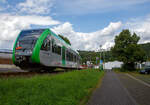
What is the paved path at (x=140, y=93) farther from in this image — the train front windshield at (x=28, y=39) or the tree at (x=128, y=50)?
the tree at (x=128, y=50)

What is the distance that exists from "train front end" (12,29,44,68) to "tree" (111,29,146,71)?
3694cm

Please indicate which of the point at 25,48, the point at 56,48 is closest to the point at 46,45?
the point at 25,48

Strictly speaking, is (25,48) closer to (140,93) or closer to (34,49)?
(34,49)

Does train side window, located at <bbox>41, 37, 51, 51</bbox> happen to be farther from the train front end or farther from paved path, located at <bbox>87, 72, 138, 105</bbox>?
paved path, located at <bbox>87, 72, 138, 105</bbox>

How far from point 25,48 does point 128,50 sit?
126 feet

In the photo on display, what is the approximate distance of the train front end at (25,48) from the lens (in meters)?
12.9

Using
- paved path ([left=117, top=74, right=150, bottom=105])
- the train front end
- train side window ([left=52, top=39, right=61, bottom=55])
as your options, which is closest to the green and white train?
the train front end

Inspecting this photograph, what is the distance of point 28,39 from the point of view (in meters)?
13.6

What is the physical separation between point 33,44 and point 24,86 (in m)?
6.30

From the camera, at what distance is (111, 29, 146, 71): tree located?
46.7 metres

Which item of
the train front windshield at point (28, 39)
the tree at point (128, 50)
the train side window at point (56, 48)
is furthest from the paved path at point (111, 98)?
the tree at point (128, 50)

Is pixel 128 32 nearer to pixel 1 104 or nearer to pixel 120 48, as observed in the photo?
Result: pixel 120 48

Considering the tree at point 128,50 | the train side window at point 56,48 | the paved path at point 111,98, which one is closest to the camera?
the paved path at point 111,98

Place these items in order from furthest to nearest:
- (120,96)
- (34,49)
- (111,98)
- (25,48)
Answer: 1. (25,48)
2. (34,49)
3. (120,96)
4. (111,98)
